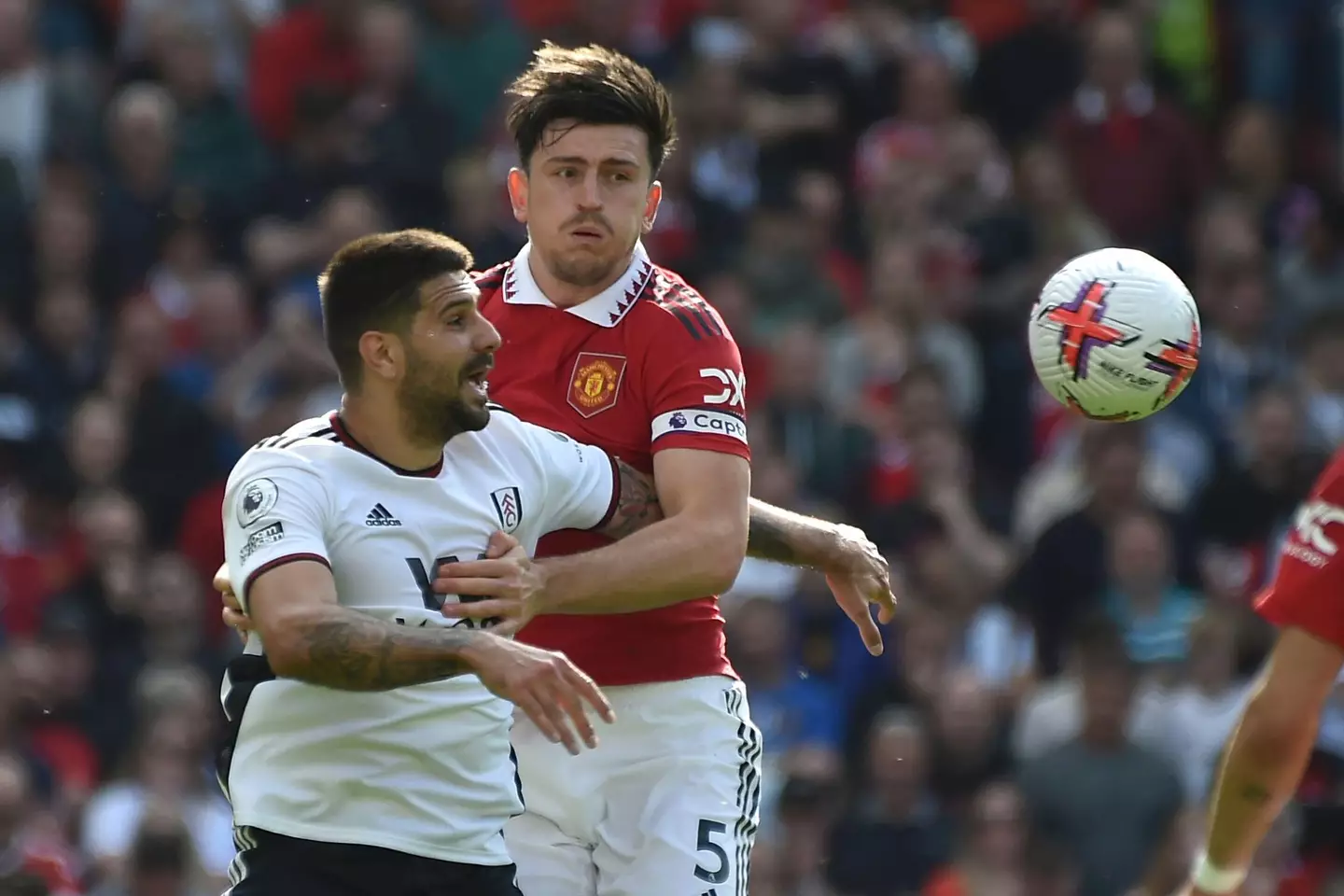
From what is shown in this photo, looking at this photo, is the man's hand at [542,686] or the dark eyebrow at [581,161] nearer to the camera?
the man's hand at [542,686]

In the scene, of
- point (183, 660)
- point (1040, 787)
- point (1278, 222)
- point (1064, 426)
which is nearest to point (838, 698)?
point (1040, 787)

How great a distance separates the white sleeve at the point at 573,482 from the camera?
5977mm

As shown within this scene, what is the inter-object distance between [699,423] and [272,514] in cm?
137

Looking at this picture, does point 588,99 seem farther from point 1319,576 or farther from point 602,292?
point 1319,576

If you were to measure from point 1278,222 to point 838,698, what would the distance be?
471 cm

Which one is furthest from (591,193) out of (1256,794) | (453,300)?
(1256,794)

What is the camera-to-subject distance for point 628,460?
636cm

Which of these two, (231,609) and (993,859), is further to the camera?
(993,859)

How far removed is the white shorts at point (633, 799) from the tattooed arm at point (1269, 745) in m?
1.32

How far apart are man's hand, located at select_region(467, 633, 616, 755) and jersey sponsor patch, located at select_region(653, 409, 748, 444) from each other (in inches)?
50.3

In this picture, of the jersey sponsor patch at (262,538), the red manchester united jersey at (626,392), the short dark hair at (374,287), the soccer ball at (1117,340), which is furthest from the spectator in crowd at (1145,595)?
the jersey sponsor patch at (262,538)

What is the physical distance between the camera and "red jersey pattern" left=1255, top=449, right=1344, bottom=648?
5863 mm

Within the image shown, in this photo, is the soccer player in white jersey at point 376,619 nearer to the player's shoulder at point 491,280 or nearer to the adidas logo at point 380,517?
the adidas logo at point 380,517

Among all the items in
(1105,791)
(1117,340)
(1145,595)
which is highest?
(1117,340)
